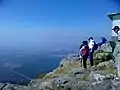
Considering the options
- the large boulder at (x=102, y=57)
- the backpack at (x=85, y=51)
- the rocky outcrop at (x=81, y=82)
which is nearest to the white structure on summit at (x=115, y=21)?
the large boulder at (x=102, y=57)

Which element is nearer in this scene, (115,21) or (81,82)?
(81,82)

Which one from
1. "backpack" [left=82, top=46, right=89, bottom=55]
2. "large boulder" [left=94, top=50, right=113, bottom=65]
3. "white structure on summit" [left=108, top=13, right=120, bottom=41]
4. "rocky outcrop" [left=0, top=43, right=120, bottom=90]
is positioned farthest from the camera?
"large boulder" [left=94, top=50, right=113, bottom=65]

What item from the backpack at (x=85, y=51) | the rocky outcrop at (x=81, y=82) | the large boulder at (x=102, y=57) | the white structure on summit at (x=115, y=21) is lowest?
the rocky outcrop at (x=81, y=82)

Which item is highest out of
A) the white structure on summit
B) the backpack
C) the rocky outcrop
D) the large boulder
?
the white structure on summit

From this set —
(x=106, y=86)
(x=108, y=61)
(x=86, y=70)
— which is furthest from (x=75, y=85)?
(x=108, y=61)

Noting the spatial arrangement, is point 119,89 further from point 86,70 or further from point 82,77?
point 86,70

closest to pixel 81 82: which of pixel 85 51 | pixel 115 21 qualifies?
pixel 85 51

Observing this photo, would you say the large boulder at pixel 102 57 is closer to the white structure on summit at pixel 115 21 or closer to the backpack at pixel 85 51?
the white structure on summit at pixel 115 21

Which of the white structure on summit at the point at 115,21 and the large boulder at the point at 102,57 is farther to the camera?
the large boulder at the point at 102,57

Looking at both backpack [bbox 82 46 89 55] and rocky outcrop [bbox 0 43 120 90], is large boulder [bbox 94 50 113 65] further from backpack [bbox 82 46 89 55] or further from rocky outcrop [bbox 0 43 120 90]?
rocky outcrop [bbox 0 43 120 90]

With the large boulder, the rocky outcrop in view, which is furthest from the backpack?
the large boulder

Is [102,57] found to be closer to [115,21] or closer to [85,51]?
[115,21]

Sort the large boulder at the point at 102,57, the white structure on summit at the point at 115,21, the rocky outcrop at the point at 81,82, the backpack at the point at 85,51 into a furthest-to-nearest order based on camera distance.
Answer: the large boulder at the point at 102,57
the white structure on summit at the point at 115,21
the backpack at the point at 85,51
the rocky outcrop at the point at 81,82

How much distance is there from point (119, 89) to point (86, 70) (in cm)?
236
